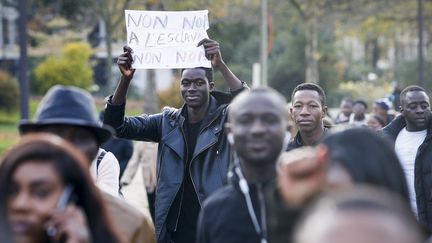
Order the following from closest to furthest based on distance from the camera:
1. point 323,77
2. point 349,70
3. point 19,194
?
point 19,194 → point 323,77 → point 349,70

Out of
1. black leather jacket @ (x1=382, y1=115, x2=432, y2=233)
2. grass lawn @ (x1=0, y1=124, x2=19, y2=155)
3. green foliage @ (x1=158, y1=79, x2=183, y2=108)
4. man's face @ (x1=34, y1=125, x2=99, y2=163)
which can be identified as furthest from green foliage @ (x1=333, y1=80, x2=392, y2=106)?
man's face @ (x1=34, y1=125, x2=99, y2=163)

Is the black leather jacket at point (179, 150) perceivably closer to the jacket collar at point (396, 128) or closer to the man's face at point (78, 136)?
the jacket collar at point (396, 128)

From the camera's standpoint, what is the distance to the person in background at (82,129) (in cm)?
467

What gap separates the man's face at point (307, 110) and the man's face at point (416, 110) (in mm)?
1595

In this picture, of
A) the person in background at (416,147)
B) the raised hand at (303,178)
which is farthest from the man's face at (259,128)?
the person in background at (416,147)

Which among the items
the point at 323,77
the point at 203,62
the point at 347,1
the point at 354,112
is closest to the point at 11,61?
the point at 323,77

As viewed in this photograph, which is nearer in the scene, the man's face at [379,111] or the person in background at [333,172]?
the person in background at [333,172]

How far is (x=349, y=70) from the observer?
5800 cm

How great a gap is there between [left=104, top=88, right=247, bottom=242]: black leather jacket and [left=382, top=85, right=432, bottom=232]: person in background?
5.78ft

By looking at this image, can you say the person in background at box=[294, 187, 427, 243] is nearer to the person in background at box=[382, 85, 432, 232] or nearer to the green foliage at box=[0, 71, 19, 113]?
the person in background at box=[382, 85, 432, 232]

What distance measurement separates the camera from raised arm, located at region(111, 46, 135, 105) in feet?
25.5

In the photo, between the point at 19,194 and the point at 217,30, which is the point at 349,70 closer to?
the point at 217,30

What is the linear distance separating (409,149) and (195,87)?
245 cm

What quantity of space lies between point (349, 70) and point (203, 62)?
5034 cm
